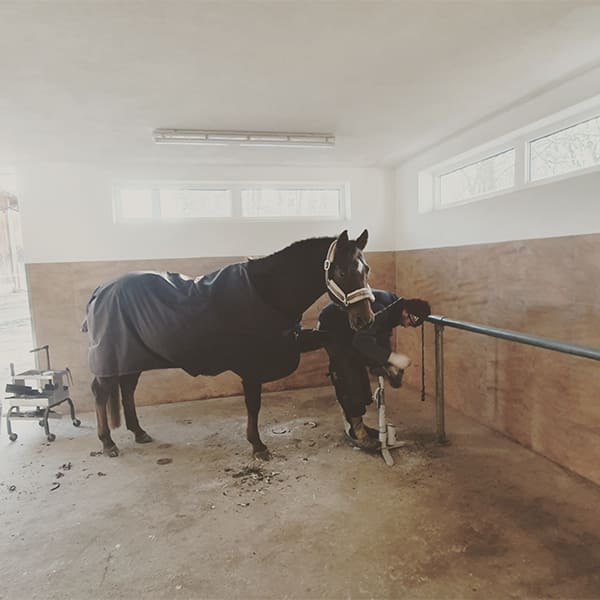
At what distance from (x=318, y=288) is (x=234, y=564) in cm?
148

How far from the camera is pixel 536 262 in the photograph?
2.53 meters

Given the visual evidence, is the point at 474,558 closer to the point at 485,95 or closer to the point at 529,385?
the point at 529,385

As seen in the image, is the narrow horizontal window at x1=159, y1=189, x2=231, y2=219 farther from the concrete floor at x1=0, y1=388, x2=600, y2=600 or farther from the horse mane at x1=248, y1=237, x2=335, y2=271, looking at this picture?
the concrete floor at x1=0, y1=388, x2=600, y2=600

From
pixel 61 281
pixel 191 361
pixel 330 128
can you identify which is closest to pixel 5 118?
pixel 61 281

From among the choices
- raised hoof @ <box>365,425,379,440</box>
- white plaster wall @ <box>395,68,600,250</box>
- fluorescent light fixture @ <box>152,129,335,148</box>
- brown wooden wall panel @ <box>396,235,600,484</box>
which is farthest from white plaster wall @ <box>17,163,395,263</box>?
raised hoof @ <box>365,425,379,440</box>

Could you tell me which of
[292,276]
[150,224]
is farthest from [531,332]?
[150,224]

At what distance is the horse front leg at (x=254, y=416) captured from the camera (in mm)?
2681

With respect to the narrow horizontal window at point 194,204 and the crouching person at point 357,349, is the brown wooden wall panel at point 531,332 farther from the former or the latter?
the narrow horizontal window at point 194,204

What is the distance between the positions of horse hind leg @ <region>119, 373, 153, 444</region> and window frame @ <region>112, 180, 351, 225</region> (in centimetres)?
154

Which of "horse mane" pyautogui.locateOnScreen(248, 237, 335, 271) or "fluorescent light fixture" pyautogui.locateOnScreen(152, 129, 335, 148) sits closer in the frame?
"horse mane" pyautogui.locateOnScreen(248, 237, 335, 271)

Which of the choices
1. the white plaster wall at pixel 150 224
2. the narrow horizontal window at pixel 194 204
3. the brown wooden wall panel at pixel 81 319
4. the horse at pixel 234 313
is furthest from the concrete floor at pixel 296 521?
the narrow horizontal window at pixel 194 204

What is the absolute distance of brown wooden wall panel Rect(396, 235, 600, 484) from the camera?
2.24 metres

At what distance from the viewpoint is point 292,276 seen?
246cm

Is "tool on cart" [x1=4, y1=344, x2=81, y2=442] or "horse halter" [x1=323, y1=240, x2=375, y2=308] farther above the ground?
"horse halter" [x1=323, y1=240, x2=375, y2=308]
